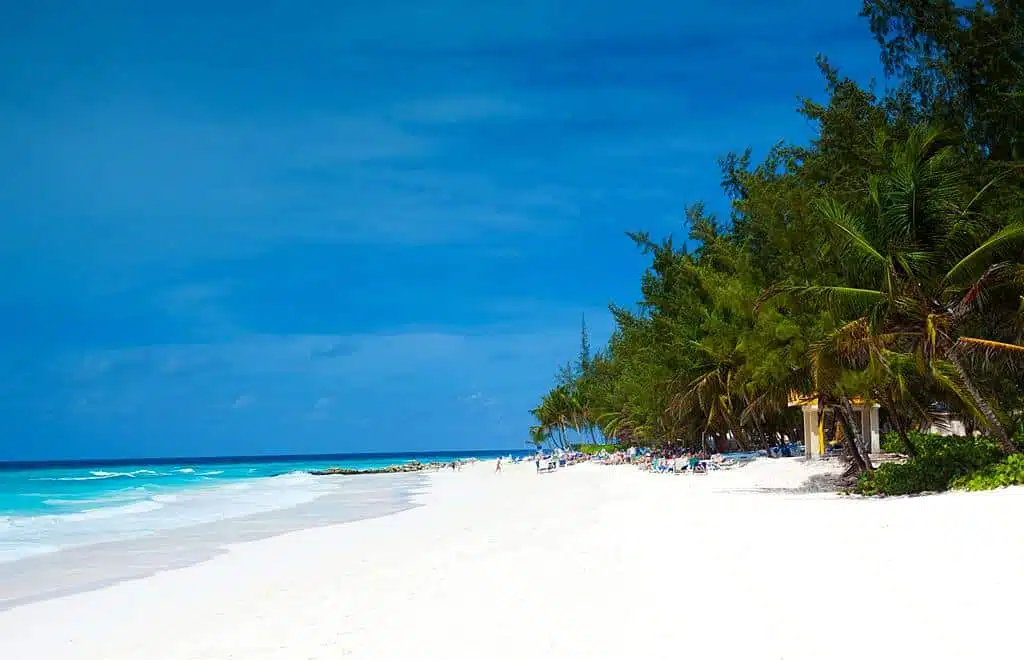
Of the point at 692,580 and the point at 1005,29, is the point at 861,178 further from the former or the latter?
the point at 692,580

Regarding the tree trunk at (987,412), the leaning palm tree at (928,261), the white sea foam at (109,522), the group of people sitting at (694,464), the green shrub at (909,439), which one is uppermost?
the leaning palm tree at (928,261)

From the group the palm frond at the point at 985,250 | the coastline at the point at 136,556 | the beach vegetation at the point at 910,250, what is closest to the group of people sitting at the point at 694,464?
the beach vegetation at the point at 910,250

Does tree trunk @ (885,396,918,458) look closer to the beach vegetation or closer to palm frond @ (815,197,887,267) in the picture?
the beach vegetation

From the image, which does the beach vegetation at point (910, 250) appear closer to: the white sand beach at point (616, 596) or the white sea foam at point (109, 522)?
the white sand beach at point (616, 596)

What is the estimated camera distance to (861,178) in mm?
18281

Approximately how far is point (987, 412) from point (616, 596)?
28.7ft

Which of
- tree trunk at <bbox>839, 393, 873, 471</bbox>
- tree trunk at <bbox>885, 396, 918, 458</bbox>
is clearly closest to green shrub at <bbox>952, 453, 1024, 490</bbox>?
tree trunk at <bbox>885, 396, 918, 458</bbox>

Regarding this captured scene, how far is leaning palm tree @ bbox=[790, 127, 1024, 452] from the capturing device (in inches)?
553

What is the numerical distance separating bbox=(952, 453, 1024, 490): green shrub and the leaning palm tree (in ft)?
2.35

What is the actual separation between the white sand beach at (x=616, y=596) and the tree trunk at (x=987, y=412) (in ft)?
6.00

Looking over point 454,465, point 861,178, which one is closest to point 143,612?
point 861,178

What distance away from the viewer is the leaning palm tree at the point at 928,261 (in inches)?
553

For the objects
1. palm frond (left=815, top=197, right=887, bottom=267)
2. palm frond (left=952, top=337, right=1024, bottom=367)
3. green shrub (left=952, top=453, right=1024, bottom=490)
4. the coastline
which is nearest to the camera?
the coastline

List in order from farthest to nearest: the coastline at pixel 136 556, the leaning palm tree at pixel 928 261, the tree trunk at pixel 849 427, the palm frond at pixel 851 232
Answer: the tree trunk at pixel 849 427, the palm frond at pixel 851 232, the leaning palm tree at pixel 928 261, the coastline at pixel 136 556
